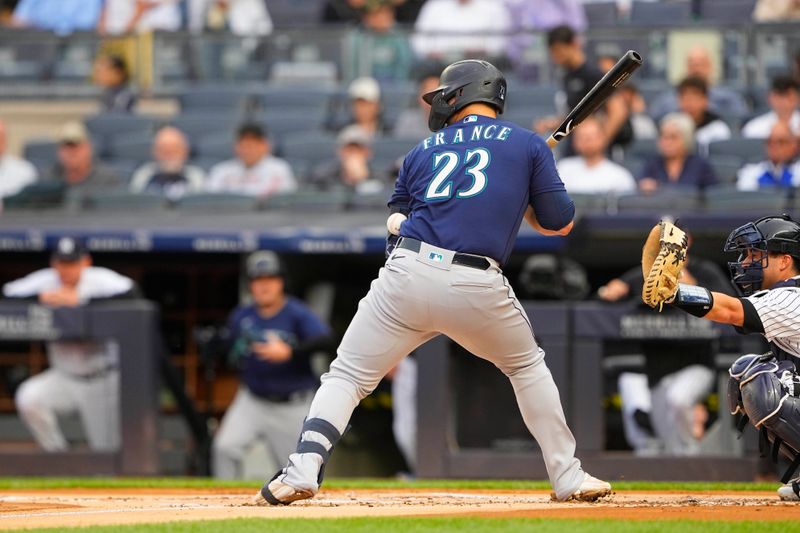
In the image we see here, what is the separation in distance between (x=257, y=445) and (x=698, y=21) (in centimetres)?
542

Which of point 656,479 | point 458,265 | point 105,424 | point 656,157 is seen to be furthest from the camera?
point 656,157

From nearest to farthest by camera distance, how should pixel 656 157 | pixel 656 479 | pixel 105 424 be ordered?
1. pixel 656 479
2. pixel 105 424
3. pixel 656 157

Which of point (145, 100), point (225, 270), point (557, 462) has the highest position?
point (145, 100)

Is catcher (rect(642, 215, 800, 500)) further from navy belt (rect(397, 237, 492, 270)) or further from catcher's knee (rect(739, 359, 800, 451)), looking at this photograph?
navy belt (rect(397, 237, 492, 270))

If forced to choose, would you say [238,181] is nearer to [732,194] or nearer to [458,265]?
[732,194]

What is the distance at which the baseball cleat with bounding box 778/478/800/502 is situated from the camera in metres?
5.36

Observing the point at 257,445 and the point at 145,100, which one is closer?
the point at 257,445

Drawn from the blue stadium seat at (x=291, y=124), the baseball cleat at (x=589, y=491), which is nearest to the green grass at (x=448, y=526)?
the baseball cleat at (x=589, y=491)

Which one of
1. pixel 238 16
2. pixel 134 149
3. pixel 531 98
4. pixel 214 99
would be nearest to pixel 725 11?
pixel 531 98

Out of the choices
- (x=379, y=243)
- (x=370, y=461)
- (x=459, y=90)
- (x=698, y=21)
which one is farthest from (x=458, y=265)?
(x=698, y=21)

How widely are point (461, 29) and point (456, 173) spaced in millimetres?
7145

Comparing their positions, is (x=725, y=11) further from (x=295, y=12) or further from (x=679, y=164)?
(x=295, y=12)

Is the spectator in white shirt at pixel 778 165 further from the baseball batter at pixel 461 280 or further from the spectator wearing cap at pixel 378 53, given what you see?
the baseball batter at pixel 461 280

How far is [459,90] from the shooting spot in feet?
17.0
